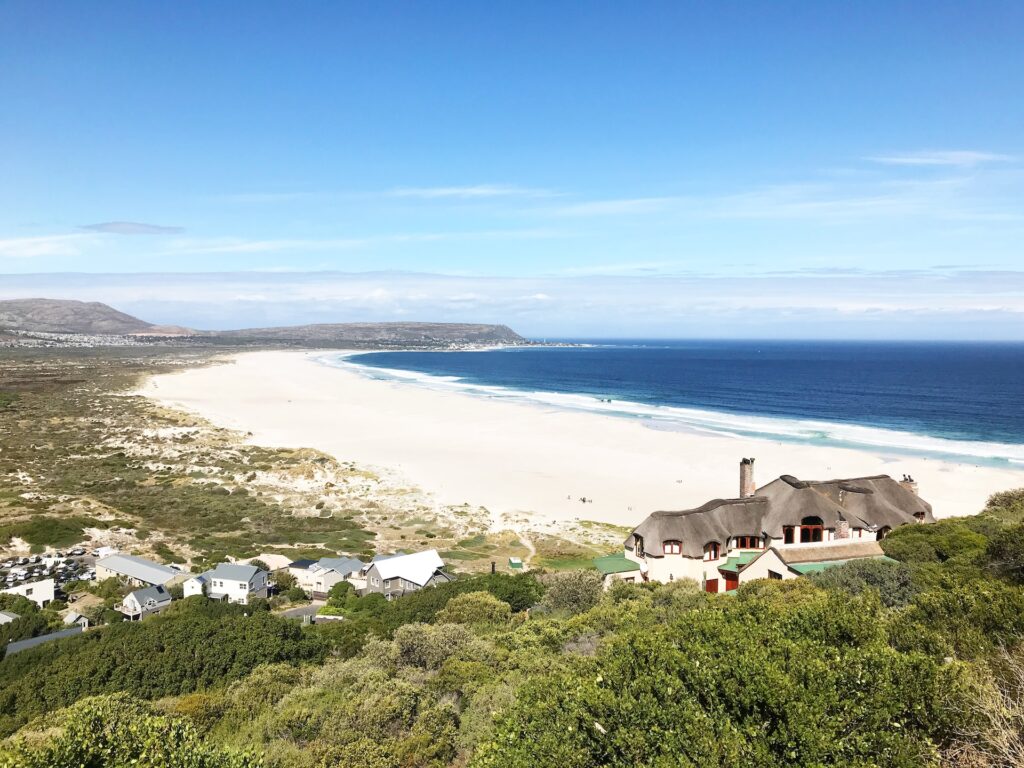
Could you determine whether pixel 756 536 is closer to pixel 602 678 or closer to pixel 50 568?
pixel 602 678

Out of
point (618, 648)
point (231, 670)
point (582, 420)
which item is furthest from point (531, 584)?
point (582, 420)

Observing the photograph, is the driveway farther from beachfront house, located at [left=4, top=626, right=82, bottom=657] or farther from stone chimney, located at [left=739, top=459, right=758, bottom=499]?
stone chimney, located at [left=739, top=459, right=758, bottom=499]

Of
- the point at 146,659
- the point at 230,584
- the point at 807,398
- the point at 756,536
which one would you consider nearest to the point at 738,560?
the point at 756,536

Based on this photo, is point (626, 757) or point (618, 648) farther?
point (618, 648)

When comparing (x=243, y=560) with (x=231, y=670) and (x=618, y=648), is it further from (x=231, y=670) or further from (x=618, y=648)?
(x=618, y=648)

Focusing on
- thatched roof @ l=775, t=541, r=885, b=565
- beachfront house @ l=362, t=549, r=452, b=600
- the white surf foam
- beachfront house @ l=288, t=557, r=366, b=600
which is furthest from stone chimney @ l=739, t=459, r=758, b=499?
the white surf foam

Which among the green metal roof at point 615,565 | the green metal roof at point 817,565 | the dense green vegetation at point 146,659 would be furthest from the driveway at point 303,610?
the green metal roof at point 817,565
